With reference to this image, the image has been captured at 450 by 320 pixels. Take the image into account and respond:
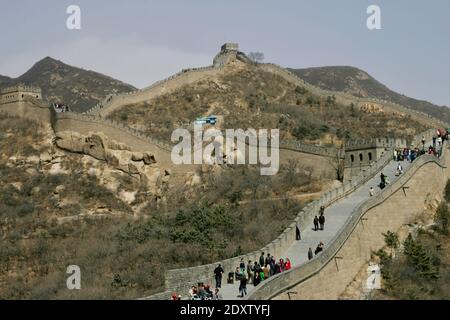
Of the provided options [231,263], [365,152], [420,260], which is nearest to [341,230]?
[231,263]

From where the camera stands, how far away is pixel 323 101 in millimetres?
75062

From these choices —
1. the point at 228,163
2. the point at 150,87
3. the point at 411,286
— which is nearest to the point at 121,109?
the point at 150,87

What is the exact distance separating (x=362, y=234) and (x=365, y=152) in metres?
14.0

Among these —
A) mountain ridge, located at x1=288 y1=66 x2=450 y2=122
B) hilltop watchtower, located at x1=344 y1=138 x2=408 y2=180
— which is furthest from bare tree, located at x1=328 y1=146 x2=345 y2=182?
mountain ridge, located at x1=288 y1=66 x2=450 y2=122

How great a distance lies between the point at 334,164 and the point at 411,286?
17220 millimetres

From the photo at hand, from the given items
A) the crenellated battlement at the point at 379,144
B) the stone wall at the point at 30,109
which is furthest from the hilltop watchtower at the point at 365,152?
the stone wall at the point at 30,109

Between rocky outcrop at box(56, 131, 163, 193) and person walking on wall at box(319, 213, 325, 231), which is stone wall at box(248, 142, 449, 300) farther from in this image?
rocky outcrop at box(56, 131, 163, 193)

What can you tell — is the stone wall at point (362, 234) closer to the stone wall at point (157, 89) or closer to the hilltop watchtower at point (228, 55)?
the stone wall at point (157, 89)

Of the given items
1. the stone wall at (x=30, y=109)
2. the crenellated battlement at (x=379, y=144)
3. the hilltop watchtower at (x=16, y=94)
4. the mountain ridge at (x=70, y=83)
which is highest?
the mountain ridge at (x=70, y=83)

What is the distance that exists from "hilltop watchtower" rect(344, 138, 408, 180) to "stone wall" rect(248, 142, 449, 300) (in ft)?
13.8

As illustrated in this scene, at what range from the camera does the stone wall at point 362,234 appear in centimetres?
2503

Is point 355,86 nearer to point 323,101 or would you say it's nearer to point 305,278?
point 323,101

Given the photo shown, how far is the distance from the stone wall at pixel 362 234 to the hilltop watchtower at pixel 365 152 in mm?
→ 4211

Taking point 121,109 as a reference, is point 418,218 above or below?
below
